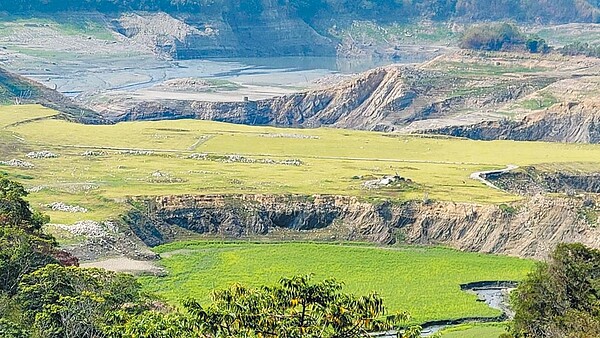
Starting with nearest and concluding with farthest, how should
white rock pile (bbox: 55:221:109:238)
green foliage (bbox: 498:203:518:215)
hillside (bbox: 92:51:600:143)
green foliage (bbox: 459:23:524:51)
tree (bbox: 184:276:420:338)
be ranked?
1. tree (bbox: 184:276:420:338)
2. white rock pile (bbox: 55:221:109:238)
3. green foliage (bbox: 498:203:518:215)
4. hillside (bbox: 92:51:600:143)
5. green foliage (bbox: 459:23:524:51)

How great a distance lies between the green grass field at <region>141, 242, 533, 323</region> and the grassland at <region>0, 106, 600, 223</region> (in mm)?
A: 7803

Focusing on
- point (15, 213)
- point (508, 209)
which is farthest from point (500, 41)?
point (15, 213)

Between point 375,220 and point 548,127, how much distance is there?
66.0 meters

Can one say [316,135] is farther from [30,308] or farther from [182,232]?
[30,308]

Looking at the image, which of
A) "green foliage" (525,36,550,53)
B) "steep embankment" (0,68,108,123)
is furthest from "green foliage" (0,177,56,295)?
"green foliage" (525,36,550,53)

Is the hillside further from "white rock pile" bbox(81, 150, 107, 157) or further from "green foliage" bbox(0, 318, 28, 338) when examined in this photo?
"green foliage" bbox(0, 318, 28, 338)

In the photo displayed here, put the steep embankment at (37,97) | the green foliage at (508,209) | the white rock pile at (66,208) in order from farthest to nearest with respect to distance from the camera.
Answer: the steep embankment at (37,97) < the green foliage at (508,209) < the white rock pile at (66,208)

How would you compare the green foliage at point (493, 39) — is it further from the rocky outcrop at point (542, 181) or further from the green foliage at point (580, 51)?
the rocky outcrop at point (542, 181)

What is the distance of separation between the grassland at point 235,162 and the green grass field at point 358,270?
7.80 meters

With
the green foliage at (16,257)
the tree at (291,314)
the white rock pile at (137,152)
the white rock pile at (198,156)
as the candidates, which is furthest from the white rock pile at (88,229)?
the tree at (291,314)

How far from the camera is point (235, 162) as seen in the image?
10331cm

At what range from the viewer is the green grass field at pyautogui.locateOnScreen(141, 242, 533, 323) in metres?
62.5

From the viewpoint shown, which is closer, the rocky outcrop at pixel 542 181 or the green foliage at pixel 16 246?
the green foliage at pixel 16 246

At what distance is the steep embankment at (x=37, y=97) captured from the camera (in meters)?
141
